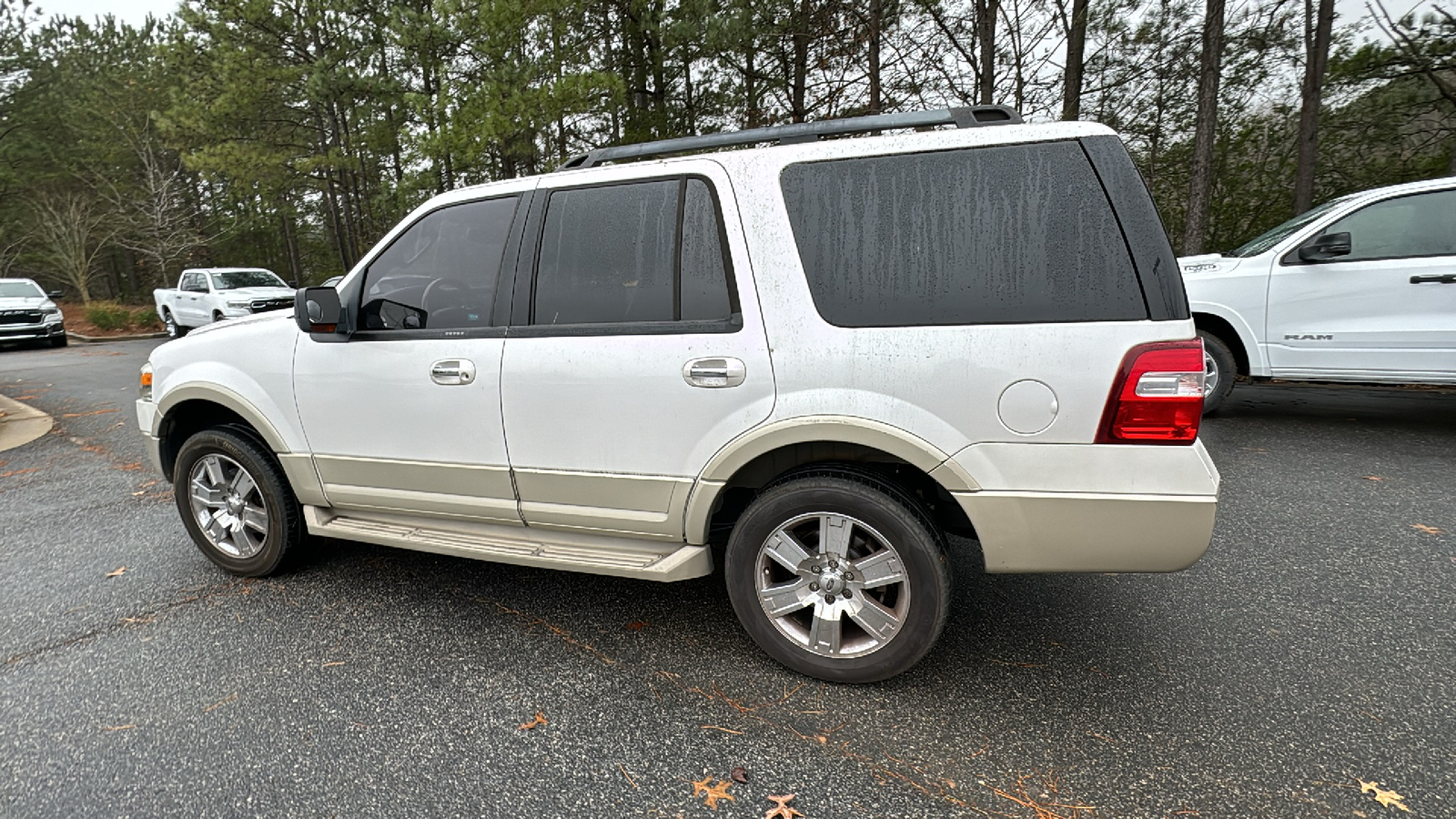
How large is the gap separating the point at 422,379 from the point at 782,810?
2086 mm

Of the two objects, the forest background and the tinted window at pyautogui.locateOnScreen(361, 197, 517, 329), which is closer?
the tinted window at pyautogui.locateOnScreen(361, 197, 517, 329)

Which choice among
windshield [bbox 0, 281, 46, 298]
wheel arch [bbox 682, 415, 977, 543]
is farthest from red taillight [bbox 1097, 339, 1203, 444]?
windshield [bbox 0, 281, 46, 298]

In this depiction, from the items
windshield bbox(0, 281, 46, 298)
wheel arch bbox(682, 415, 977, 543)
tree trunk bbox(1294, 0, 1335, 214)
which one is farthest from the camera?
windshield bbox(0, 281, 46, 298)

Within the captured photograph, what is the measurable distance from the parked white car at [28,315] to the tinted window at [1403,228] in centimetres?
2355

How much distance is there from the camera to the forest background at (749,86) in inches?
423

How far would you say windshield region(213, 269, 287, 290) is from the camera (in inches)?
659

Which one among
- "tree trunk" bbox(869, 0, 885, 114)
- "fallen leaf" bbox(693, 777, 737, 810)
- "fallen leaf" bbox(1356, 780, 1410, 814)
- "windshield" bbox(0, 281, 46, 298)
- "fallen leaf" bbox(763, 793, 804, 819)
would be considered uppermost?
"tree trunk" bbox(869, 0, 885, 114)

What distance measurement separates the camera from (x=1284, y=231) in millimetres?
6109

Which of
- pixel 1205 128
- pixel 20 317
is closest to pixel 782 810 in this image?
pixel 1205 128

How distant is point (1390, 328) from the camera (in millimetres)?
5383

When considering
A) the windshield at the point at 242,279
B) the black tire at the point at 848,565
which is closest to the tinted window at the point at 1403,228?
the black tire at the point at 848,565

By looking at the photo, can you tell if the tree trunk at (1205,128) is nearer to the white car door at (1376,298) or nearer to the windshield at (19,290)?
the white car door at (1376,298)

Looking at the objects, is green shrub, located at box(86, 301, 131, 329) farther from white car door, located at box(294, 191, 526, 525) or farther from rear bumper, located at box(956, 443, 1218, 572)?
Result: rear bumper, located at box(956, 443, 1218, 572)

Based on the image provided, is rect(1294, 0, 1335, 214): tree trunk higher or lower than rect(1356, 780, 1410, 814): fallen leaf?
higher
